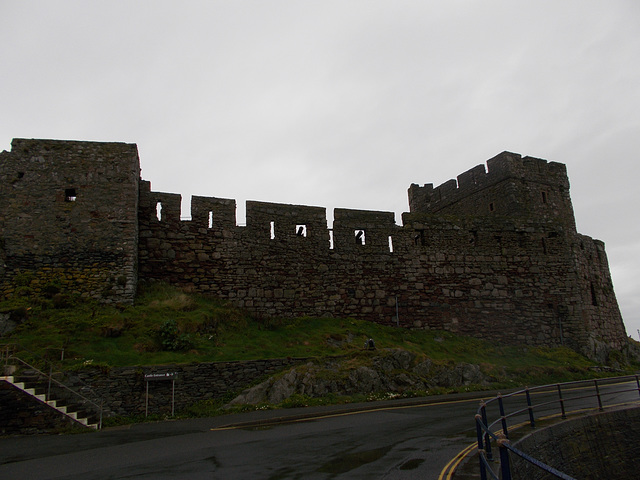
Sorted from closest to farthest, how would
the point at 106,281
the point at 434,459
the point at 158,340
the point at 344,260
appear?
the point at 434,459, the point at 158,340, the point at 106,281, the point at 344,260

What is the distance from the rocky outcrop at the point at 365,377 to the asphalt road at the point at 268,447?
57.0 inches

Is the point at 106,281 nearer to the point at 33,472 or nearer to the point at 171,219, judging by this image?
the point at 171,219

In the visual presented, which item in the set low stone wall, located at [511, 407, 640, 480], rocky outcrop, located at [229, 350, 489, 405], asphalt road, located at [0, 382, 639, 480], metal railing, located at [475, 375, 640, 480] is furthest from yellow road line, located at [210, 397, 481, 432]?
low stone wall, located at [511, 407, 640, 480]

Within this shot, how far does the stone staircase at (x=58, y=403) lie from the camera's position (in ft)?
42.7

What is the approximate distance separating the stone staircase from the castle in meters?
4.95

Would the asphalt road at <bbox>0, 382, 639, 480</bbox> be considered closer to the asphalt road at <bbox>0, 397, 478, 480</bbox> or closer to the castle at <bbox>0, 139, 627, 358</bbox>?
the asphalt road at <bbox>0, 397, 478, 480</bbox>

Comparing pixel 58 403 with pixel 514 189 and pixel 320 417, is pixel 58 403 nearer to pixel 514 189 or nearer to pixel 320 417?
pixel 320 417

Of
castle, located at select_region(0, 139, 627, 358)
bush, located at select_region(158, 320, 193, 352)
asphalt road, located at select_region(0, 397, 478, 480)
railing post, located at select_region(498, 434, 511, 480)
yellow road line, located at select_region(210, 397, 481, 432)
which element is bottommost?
asphalt road, located at select_region(0, 397, 478, 480)

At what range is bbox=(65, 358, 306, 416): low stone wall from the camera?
14.2 metres

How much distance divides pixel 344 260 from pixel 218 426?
1188 cm

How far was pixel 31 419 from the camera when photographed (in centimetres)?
1291

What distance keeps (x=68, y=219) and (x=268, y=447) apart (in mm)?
13339

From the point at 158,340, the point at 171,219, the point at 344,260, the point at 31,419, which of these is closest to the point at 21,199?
the point at 171,219

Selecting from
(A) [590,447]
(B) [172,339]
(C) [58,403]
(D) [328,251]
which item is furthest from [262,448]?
(D) [328,251]
